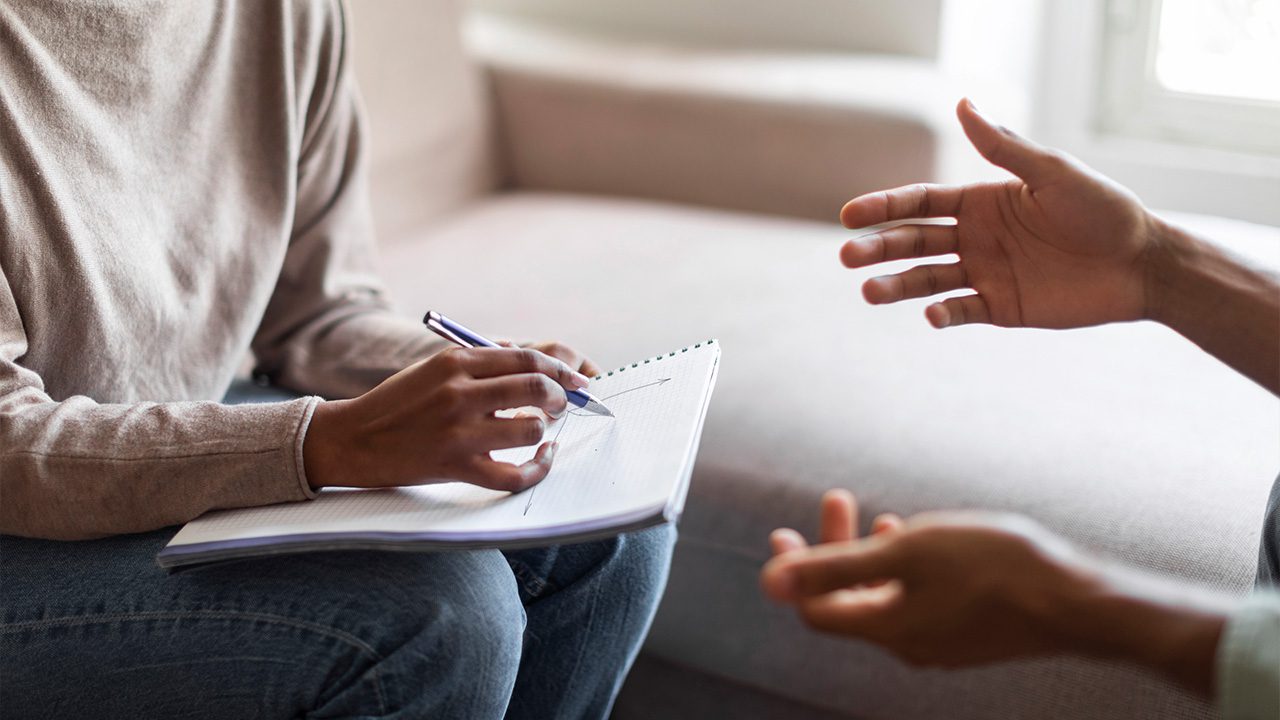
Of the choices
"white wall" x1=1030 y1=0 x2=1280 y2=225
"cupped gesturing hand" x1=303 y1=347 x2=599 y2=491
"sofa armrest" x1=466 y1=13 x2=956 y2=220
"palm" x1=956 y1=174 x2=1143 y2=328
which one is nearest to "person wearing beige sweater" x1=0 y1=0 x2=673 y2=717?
"cupped gesturing hand" x1=303 y1=347 x2=599 y2=491

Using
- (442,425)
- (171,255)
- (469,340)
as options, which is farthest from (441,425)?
(171,255)

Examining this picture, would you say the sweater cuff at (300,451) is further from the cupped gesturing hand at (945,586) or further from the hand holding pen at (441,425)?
the cupped gesturing hand at (945,586)

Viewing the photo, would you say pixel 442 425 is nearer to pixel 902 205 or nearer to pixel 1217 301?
pixel 902 205

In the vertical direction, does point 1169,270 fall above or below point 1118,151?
above

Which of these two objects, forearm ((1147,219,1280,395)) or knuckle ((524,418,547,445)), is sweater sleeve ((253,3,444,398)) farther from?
forearm ((1147,219,1280,395))

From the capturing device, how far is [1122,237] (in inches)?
33.6

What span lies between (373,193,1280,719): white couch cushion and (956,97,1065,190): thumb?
0.31 m

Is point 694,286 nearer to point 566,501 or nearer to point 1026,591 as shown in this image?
point 566,501

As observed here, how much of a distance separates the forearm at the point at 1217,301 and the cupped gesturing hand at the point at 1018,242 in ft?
0.04

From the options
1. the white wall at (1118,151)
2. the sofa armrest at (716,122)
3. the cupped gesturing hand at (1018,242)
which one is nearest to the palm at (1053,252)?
the cupped gesturing hand at (1018,242)

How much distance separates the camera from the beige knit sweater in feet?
2.64

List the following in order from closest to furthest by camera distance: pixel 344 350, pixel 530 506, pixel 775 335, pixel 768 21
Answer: pixel 530 506, pixel 344 350, pixel 775 335, pixel 768 21

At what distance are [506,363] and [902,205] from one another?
0.32m

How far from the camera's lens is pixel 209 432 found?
809 mm
